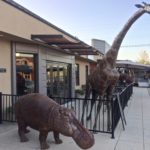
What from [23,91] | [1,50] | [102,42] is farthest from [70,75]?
[102,42]

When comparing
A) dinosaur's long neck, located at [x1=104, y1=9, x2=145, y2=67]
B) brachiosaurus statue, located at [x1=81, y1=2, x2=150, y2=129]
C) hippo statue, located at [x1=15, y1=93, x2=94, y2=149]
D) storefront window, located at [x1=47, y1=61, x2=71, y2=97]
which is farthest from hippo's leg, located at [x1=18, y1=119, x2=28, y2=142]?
storefront window, located at [x1=47, y1=61, x2=71, y2=97]

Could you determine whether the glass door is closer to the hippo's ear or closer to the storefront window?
the storefront window

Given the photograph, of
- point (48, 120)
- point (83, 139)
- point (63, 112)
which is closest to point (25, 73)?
point (48, 120)

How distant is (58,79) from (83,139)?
10.4 metres

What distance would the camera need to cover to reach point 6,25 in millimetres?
8938

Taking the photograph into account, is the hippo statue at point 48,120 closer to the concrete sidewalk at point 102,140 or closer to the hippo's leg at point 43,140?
the hippo's leg at point 43,140

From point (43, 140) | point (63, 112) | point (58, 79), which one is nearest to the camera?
point (63, 112)

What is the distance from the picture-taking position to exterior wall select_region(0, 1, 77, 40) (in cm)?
890

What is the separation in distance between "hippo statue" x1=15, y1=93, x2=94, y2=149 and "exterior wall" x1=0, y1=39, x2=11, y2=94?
3.39 metres

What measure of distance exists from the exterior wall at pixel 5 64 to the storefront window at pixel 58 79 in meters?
3.82

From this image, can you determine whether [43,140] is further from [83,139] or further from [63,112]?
[83,139]

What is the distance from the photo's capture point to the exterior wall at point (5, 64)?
9.92 meters

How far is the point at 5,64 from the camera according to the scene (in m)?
10.1

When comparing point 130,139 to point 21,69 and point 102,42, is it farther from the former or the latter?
point 102,42
